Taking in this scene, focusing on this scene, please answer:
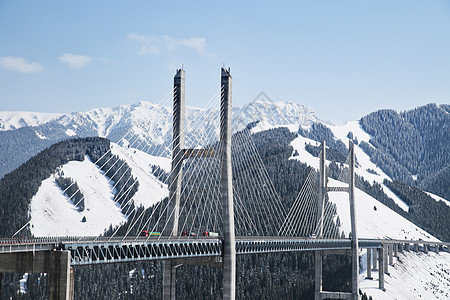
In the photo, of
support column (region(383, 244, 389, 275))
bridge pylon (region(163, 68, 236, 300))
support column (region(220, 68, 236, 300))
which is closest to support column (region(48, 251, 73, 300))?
bridge pylon (region(163, 68, 236, 300))

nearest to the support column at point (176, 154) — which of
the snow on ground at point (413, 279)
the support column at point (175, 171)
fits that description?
the support column at point (175, 171)

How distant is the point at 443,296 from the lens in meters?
167

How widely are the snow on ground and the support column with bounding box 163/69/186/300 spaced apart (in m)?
Answer: 75.7

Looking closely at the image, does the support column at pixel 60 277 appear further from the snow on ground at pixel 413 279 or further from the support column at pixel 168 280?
the snow on ground at pixel 413 279

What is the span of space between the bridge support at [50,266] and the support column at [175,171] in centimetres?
2229

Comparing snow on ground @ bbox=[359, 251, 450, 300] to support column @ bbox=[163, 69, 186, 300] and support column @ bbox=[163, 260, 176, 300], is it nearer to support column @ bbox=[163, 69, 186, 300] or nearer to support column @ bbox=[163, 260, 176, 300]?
support column @ bbox=[163, 260, 176, 300]

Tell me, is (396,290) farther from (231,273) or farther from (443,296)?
(231,273)

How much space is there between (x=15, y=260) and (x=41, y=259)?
1.76 m

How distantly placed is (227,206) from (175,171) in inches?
264

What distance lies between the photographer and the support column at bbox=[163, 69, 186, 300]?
235 feet

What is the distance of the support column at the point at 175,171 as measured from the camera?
71.5 meters

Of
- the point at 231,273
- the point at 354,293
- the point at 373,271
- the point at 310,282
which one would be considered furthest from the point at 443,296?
the point at 231,273

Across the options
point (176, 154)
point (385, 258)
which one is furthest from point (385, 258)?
point (176, 154)

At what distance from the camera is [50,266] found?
49719 mm
